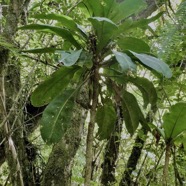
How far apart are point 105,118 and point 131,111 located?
0.58ft

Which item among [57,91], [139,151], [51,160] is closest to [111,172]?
[139,151]

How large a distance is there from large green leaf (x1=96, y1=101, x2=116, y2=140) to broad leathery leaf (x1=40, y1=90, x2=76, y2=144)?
0.95 ft

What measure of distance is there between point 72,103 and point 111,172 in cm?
118

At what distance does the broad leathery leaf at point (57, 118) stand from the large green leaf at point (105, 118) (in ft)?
0.95

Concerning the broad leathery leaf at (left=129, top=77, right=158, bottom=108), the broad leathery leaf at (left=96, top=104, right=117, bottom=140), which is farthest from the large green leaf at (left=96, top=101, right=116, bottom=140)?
the broad leathery leaf at (left=129, top=77, right=158, bottom=108)

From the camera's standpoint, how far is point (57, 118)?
1.33 meters

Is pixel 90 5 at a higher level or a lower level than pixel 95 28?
higher

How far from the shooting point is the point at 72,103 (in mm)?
1376

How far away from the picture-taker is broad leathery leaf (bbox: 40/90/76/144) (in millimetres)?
1298

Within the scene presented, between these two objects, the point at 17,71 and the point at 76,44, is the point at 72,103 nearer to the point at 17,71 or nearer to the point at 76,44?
the point at 76,44

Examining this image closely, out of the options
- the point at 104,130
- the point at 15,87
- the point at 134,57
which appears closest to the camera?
the point at 134,57

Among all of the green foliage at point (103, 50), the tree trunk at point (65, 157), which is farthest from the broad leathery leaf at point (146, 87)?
the tree trunk at point (65, 157)

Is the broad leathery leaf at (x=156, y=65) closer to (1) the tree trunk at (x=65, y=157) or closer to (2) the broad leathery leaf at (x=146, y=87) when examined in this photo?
(2) the broad leathery leaf at (x=146, y=87)

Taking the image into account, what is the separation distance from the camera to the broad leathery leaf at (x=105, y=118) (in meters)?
1.62
